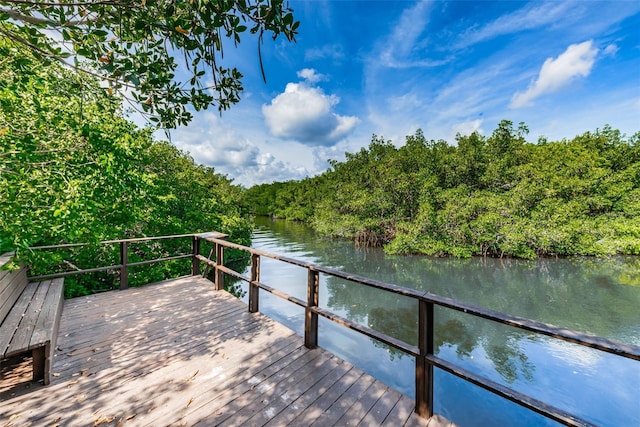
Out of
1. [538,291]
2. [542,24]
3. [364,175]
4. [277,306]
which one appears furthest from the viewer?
[364,175]

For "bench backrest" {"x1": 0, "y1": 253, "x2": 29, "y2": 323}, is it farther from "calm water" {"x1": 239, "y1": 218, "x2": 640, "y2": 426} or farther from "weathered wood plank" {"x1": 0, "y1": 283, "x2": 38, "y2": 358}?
"calm water" {"x1": 239, "y1": 218, "x2": 640, "y2": 426}

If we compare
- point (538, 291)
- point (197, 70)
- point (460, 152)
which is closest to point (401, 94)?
point (460, 152)

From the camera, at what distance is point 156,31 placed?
166 centimetres

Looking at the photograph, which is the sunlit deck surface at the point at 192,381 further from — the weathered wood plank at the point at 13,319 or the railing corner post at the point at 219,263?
the railing corner post at the point at 219,263

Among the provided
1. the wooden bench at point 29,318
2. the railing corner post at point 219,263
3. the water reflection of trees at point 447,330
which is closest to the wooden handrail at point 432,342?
the railing corner post at point 219,263

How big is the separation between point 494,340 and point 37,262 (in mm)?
8923

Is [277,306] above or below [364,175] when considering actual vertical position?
below

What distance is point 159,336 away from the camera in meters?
2.69

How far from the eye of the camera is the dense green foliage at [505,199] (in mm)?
12844

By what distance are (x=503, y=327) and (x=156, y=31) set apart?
9.13m

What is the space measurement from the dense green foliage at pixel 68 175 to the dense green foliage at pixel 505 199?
455 inches

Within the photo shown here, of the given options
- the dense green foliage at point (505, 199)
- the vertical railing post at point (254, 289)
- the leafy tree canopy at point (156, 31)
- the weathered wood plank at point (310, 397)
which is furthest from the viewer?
the dense green foliage at point (505, 199)

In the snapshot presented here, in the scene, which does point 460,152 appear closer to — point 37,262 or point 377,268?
point 377,268

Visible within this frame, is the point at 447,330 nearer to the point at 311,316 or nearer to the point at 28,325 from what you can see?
the point at 311,316
